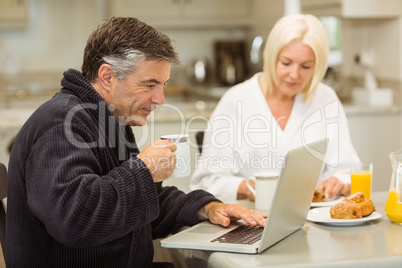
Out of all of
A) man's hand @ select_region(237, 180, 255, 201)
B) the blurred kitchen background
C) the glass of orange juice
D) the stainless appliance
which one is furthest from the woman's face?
the stainless appliance

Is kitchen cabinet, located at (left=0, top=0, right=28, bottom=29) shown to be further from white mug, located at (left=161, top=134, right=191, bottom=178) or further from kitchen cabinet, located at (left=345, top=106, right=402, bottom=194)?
white mug, located at (left=161, top=134, right=191, bottom=178)

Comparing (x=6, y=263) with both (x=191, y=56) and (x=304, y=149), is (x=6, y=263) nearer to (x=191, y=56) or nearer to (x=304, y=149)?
(x=304, y=149)

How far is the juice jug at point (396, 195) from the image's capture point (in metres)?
1.59

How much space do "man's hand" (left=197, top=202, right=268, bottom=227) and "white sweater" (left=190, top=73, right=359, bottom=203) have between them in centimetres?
61

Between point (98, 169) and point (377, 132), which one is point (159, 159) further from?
point (377, 132)

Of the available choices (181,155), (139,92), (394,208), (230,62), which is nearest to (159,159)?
(181,155)

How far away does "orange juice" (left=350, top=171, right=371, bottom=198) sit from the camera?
6.03 ft

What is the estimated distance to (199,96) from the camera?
18.1ft

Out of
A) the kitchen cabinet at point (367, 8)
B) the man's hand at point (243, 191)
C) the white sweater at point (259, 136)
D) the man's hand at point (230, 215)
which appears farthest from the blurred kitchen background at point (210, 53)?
the man's hand at point (230, 215)

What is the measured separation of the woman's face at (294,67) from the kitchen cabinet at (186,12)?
3465mm

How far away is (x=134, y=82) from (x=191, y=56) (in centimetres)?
490

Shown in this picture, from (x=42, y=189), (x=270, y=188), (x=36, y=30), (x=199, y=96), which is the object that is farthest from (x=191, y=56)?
(x=42, y=189)

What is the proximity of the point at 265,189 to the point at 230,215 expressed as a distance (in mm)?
200

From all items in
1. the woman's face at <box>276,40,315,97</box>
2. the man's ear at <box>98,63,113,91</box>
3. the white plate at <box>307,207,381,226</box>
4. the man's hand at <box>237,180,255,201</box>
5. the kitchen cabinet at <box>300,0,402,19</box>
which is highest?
the kitchen cabinet at <box>300,0,402,19</box>
